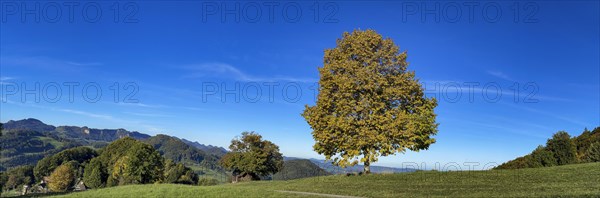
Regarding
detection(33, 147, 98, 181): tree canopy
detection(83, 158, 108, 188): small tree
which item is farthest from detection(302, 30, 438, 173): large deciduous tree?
detection(33, 147, 98, 181): tree canopy

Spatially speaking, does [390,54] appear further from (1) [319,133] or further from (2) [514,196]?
(2) [514,196]

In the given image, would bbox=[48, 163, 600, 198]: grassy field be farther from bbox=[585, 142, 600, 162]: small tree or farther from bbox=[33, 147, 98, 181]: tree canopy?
bbox=[33, 147, 98, 181]: tree canopy

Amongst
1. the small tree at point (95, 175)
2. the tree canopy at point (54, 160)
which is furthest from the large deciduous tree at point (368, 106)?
the tree canopy at point (54, 160)

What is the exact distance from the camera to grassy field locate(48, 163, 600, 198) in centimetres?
2067

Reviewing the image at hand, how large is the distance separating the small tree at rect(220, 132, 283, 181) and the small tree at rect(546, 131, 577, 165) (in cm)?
5455

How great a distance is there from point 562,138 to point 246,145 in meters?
64.1

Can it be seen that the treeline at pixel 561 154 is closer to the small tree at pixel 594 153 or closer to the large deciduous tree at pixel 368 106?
the small tree at pixel 594 153

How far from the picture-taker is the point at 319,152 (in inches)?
1399

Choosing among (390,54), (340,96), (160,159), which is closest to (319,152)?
(340,96)

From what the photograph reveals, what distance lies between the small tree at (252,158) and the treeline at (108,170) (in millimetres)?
23156

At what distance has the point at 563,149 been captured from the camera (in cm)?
7281

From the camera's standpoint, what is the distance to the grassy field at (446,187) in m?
20.7

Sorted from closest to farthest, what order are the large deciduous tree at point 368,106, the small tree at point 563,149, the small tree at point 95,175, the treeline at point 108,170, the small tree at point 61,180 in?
1. the large deciduous tree at point 368,106
2. the small tree at point 563,149
3. the treeline at point 108,170
4. the small tree at point 95,175
5. the small tree at point 61,180

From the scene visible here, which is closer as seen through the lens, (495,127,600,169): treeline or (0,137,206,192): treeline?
(495,127,600,169): treeline
